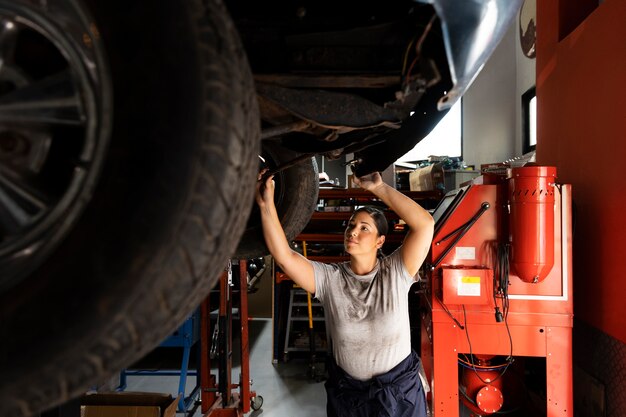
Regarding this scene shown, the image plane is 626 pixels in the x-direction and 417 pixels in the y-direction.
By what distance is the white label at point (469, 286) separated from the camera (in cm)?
242

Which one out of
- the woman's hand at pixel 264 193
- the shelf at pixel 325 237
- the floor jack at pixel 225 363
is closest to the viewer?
the woman's hand at pixel 264 193

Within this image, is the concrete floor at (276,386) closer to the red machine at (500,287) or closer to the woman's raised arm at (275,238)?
the red machine at (500,287)

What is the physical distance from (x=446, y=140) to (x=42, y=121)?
6.77 m

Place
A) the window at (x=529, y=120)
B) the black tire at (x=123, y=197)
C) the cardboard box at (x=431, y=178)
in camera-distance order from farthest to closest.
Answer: the window at (x=529, y=120)
the cardboard box at (x=431, y=178)
the black tire at (x=123, y=197)

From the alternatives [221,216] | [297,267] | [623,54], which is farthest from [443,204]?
[221,216]

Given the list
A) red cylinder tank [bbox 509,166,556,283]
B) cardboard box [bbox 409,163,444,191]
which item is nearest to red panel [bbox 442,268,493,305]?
red cylinder tank [bbox 509,166,556,283]

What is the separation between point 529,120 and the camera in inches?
217

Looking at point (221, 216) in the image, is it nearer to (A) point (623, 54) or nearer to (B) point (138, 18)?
(B) point (138, 18)

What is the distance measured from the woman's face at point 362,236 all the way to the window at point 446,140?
490 cm

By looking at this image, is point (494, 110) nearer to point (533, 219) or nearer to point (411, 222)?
point (533, 219)

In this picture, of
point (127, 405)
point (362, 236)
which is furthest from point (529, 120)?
point (127, 405)

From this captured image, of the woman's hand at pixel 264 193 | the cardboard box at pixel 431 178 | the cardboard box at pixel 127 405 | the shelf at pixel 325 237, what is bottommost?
the cardboard box at pixel 127 405

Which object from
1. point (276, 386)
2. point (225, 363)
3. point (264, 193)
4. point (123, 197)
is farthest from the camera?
point (276, 386)

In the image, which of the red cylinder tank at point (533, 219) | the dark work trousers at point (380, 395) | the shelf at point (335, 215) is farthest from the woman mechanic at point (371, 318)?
the shelf at point (335, 215)
